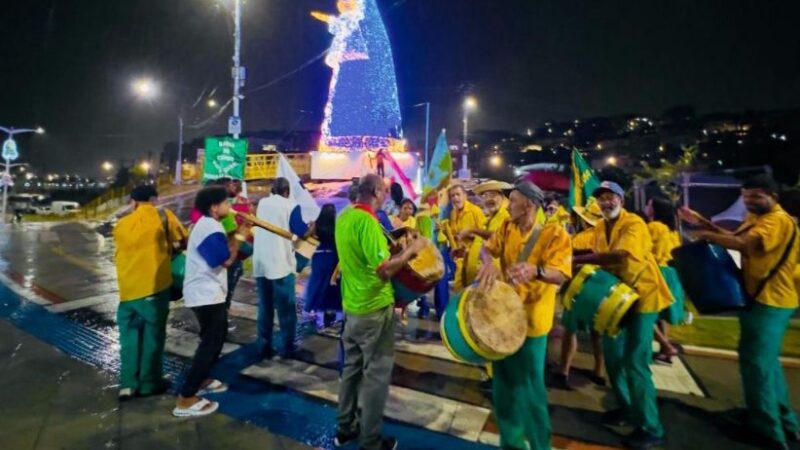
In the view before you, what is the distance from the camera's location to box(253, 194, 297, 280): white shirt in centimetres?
525

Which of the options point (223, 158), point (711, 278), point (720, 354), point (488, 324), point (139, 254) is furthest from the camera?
point (223, 158)

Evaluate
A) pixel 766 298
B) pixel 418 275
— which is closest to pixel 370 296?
pixel 418 275

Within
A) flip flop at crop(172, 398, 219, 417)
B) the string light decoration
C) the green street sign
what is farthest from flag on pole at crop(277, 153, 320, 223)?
the string light decoration

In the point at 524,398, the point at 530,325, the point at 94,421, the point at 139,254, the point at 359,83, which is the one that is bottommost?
the point at 94,421

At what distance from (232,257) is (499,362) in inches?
100

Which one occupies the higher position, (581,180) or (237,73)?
(237,73)

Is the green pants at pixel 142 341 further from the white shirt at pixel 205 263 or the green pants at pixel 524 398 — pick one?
the green pants at pixel 524 398

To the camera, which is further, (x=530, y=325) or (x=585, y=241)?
(x=585, y=241)

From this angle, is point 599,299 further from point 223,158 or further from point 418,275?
point 223,158

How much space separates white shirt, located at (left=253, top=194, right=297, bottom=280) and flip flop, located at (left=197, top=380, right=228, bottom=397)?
121cm

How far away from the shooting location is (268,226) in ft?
15.8

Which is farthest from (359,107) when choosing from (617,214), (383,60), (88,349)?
(617,214)

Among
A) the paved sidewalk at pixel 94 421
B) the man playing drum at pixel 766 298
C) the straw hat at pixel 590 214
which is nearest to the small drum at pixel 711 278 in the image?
the man playing drum at pixel 766 298

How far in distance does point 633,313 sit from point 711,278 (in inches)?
29.6
